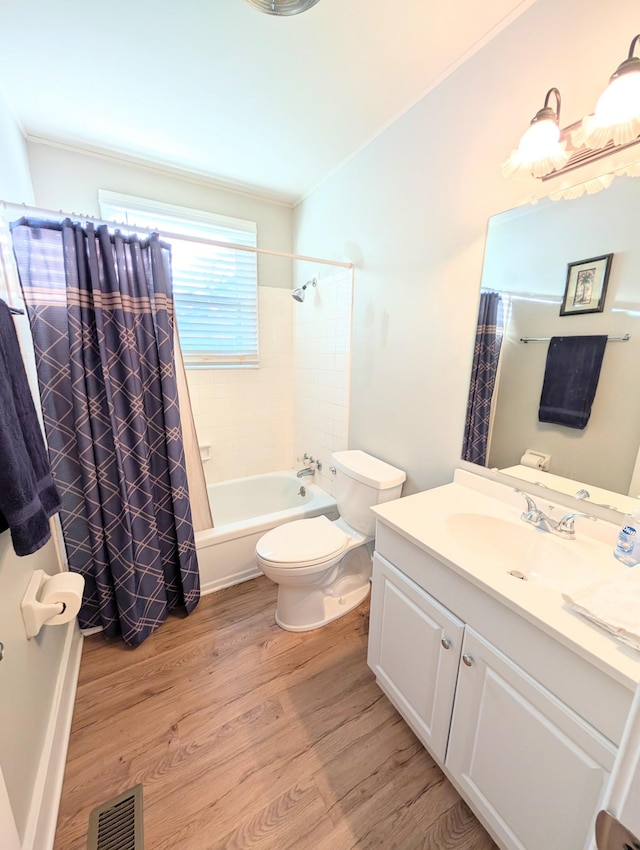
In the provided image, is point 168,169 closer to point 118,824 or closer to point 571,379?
point 571,379

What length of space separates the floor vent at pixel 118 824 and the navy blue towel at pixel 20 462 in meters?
0.92

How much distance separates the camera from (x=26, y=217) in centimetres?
131

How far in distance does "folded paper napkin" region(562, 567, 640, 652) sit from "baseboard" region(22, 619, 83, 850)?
4.78ft

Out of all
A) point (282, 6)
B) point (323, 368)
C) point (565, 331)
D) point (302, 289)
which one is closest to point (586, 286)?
point (565, 331)

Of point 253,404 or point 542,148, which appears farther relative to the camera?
point 253,404

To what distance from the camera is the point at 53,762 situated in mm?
1064

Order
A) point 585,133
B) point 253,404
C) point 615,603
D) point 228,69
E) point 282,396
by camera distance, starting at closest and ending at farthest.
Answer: point 615,603
point 585,133
point 228,69
point 253,404
point 282,396

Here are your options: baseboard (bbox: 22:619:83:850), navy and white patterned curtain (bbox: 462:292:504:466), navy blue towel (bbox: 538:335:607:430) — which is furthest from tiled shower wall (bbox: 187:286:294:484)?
navy blue towel (bbox: 538:335:607:430)

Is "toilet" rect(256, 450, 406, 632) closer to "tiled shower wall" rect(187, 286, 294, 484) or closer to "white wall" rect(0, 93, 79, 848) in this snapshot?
"white wall" rect(0, 93, 79, 848)

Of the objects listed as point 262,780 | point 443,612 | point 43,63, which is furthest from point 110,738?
point 43,63

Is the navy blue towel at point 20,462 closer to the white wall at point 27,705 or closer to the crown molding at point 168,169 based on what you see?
the white wall at point 27,705

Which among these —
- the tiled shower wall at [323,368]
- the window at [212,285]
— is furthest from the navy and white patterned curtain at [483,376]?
the window at [212,285]

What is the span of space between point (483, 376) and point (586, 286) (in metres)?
0.43

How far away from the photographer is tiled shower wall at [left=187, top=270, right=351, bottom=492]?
227cm
